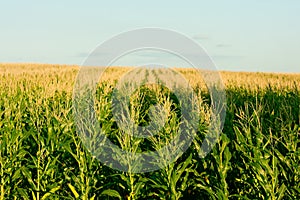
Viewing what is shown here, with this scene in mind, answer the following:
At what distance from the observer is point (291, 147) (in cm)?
484

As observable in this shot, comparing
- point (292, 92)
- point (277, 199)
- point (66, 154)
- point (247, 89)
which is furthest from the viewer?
point (247, 89)

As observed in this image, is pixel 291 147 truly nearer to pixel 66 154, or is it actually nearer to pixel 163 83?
pixel 66 154

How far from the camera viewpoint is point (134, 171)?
196 inches

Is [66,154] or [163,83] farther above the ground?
[163,83]

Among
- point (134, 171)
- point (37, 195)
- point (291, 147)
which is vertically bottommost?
point (37, 195)

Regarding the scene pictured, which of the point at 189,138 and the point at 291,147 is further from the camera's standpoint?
the point at 189,138

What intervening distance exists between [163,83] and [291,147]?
27.5 ft

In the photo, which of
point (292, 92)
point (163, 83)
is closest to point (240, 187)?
point (292, 92)

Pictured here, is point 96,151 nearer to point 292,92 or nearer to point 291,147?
point 291,147

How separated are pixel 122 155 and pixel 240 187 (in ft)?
5.30

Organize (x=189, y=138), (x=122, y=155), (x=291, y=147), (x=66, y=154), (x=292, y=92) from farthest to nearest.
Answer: (x=292, y=92) → (x=189, y=138) → (x=66, y=154) → (x=122, y=155) → (x=291, y=147)

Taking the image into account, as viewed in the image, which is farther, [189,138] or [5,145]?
[189,138]

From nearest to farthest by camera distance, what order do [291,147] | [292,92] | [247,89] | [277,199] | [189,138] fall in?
1. [277,199]
2. [291,147]
3. [189,138]
4. [292,92]
5. [247,89]

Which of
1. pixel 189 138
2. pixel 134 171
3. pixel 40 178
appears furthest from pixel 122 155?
pixel 189 138
